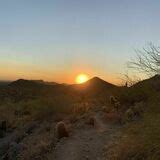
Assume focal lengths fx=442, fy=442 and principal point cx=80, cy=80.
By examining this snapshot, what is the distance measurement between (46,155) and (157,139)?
530 cm

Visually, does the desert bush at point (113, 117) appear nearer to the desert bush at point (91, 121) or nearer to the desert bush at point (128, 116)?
the desert bush at point (128, 116)

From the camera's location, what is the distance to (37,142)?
1727 cm

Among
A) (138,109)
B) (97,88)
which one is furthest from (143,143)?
(97,88)

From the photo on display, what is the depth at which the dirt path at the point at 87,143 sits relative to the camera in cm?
1517

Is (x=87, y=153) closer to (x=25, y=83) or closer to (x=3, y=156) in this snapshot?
(x=3, y=156)

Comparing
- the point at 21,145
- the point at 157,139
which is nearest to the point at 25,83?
the point at 21,145

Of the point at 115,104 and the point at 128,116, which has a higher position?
the point at 115,104

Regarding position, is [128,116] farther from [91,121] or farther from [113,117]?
[91,121]

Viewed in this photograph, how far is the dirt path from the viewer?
597 inches

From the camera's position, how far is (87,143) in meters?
16.4

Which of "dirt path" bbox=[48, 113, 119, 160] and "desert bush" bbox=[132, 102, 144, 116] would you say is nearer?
"dirt path" bbox=[48, 113, 119, 160]

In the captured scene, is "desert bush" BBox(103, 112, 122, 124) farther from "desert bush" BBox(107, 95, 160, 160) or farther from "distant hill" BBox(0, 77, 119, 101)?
"distant hill" BBox(0, 77, 119, 101)

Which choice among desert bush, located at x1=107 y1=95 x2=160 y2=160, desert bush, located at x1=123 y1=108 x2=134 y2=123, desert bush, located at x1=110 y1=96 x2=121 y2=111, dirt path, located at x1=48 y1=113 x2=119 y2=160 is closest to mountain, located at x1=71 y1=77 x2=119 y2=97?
desert bush, located at x1=110 y1=96 x2=121 y2=111

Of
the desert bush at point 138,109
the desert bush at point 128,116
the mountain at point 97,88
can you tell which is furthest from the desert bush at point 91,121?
the mountain at point 97,88
